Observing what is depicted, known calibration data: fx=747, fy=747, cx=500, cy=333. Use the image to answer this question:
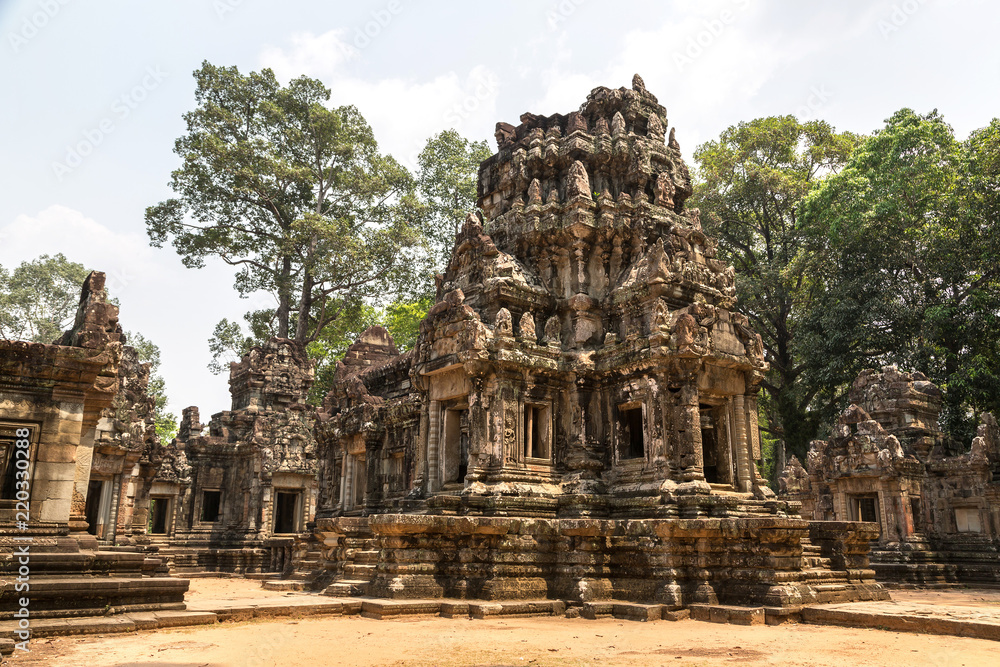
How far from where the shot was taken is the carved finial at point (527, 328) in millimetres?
14000

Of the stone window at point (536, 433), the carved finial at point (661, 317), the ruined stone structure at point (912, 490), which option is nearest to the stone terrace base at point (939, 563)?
the ruined stone structure at point (912, 490)

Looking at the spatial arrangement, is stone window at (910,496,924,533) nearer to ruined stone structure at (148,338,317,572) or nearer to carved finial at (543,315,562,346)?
carved finial at (543,315,562,346)

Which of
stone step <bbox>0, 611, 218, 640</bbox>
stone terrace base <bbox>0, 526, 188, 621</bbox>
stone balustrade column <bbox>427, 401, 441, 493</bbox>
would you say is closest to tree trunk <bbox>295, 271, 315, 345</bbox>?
stone balustrade column <bbox>427, 401, 441, 493</bbox>

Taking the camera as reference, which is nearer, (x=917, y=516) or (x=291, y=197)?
(x=917, y=516)

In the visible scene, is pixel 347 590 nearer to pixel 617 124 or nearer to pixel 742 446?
pixel 742 446

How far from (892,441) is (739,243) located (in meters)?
15.2

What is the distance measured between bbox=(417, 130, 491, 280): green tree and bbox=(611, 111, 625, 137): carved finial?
1725 centimetres

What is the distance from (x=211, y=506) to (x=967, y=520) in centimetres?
2470

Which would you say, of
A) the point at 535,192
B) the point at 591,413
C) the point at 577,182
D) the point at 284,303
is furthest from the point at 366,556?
the point at 284,303

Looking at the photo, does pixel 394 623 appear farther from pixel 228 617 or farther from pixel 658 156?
pixel 658 156

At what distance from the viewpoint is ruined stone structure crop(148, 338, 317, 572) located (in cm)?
2539

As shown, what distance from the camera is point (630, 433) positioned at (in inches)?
551

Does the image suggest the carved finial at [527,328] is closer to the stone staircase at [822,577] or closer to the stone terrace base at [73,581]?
the stone staircase at [822,577]

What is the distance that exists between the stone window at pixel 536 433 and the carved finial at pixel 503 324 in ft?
4.79
